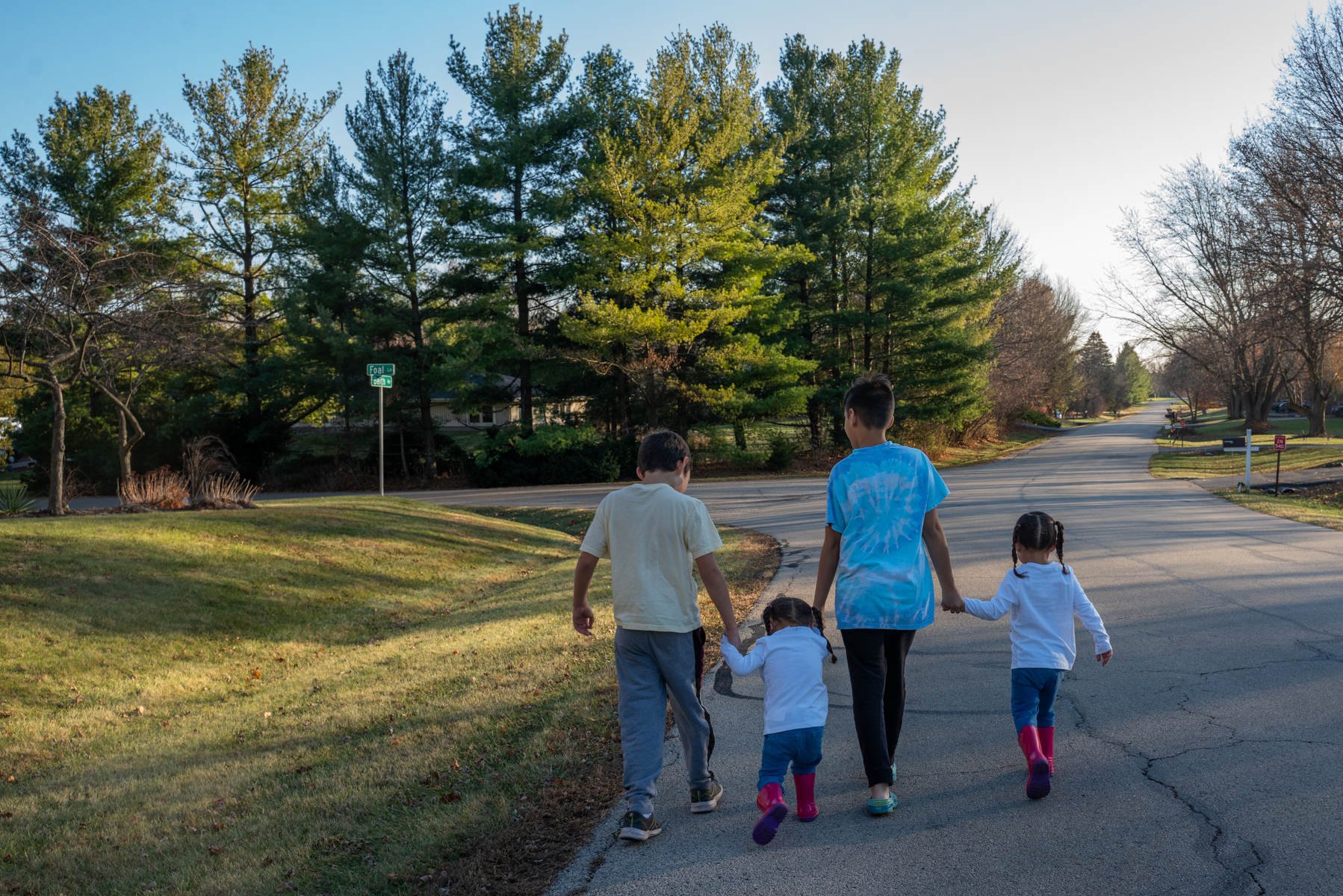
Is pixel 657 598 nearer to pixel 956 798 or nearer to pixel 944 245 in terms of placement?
pixel 956 798

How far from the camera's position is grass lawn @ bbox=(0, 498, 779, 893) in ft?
13.3

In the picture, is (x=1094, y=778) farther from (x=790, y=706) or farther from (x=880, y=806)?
(x=790, y=706)

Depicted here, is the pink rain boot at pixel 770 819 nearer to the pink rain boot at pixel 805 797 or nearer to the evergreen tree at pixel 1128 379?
the pink rain boot at pixel 805 797

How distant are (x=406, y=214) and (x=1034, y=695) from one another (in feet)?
110

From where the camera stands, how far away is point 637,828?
403 centimetres

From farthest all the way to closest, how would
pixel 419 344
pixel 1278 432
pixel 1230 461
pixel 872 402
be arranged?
1. pixel 1278 432
2. pixel 1230 461
3. pixel 419 344
4. pixel 872 402

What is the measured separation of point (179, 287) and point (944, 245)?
31.3 m

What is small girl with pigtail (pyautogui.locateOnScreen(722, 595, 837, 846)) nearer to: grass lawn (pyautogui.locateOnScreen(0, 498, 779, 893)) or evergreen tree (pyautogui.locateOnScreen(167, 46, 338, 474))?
grass lawn (pyautogui.locateOnScreen(0, 498, 779, 893))

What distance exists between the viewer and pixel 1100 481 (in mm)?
27531

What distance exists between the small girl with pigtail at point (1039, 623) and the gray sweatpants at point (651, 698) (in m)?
1.33

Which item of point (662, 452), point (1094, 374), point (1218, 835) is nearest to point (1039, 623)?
point (1218, 835)

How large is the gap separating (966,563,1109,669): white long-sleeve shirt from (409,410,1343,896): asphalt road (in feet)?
2.12

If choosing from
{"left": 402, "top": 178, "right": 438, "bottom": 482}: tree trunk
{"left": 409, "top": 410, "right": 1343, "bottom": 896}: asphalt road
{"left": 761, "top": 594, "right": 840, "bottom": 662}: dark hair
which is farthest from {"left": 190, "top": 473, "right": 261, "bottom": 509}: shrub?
{"left": 402, "top": 178, "right": 438, "bottom": 482}: tree trunk

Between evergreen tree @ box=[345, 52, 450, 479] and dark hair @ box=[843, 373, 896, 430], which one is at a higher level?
evergreen tree @ box=[345, 52, 450, 479]
